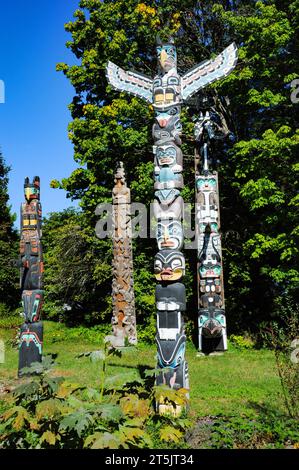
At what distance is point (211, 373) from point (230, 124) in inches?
412

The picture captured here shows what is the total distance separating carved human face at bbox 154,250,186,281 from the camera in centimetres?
667

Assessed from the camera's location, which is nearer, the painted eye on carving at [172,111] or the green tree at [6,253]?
the painted eye on carving at [172,111]

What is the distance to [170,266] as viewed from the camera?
21.9 ft

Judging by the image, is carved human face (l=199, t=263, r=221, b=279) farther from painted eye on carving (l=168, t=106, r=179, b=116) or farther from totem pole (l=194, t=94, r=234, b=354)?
painted eye on carving (l=168, t=106, r=179, b=116)

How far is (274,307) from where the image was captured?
46.9ft

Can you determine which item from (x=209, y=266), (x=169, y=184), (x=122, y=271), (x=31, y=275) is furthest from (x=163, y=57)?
(x=122, y=271)

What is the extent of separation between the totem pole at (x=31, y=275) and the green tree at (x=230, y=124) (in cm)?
606

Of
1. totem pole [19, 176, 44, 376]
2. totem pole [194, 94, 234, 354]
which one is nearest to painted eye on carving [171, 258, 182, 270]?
totem pole [19, 176, 44, 376]

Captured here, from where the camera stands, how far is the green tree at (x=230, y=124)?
12344 millimetres

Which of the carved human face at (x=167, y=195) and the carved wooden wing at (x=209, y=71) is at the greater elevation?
the carved wooden wing at (x=209, y=71)

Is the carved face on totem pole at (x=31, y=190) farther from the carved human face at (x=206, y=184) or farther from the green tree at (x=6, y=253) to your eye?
the green tree at (x=6, y=253)

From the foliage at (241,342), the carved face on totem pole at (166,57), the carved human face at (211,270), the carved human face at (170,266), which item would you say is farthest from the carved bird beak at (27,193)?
the foliage at (241,342)

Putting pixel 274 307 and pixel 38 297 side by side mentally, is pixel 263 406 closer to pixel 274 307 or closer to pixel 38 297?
pixel 38 297
